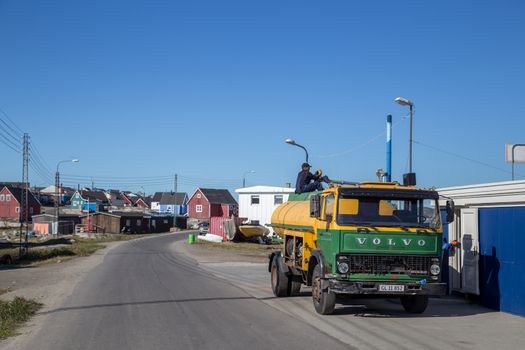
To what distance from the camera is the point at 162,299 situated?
14328mm

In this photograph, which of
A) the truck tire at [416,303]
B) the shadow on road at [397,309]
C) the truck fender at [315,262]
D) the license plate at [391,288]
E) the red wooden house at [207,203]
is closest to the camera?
the license plate at [391,288]

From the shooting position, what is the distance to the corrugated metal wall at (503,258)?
470 inches

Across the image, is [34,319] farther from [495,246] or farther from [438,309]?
[495,246]

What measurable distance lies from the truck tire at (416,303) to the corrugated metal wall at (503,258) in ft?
6.24

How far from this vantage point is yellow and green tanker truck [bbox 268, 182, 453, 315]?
11102 mm

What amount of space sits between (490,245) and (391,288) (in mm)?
3367

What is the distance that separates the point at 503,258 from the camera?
12.5m

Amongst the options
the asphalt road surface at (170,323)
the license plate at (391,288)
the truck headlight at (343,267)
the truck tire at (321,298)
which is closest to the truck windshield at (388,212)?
the truck headlight at (343,267)

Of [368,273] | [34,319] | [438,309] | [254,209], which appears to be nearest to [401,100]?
[438,309]

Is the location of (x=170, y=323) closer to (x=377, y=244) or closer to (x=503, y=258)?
(x=377, y=244)

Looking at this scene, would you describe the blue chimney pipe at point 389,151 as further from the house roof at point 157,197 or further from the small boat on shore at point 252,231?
the house roof at point 157,197

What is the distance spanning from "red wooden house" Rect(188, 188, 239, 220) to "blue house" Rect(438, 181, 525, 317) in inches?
3698

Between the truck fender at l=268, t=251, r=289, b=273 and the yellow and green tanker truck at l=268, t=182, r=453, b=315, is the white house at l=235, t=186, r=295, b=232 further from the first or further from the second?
the yellow and green tanker truck at l=268, t=182, r=453, b=315

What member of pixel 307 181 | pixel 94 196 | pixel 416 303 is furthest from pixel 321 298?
pixel 94 196
